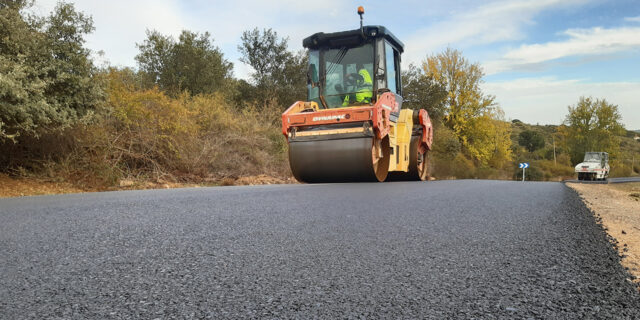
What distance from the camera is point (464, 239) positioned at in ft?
10.2

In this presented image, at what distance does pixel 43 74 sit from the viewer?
899cm

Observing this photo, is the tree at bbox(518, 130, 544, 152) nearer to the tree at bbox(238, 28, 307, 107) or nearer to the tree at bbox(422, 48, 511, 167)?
the tree at bbox(422, 48, 511, 167)

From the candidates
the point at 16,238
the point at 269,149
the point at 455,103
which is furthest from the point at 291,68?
the point at 16,238

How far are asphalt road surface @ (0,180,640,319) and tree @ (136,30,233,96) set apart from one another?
18.5 metres

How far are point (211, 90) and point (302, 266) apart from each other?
20579 millimetres

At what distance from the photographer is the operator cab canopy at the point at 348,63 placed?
9.63 metres

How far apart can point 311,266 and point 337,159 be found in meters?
6.34

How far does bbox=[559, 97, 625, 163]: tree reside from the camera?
45.7 meters

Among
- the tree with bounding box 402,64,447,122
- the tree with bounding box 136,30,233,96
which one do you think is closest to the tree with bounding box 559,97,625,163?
the tree with bounding box 402,64,447,122

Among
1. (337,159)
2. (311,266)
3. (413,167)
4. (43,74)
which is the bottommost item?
(311,266)

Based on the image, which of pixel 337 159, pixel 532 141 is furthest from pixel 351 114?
pixel 532 141

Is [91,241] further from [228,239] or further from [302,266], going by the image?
[302,266]

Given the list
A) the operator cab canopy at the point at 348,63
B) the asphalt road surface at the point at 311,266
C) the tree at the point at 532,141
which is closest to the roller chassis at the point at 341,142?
the operator cab canopy at the point at 348,63

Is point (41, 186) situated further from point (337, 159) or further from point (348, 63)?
point (348, 63)
